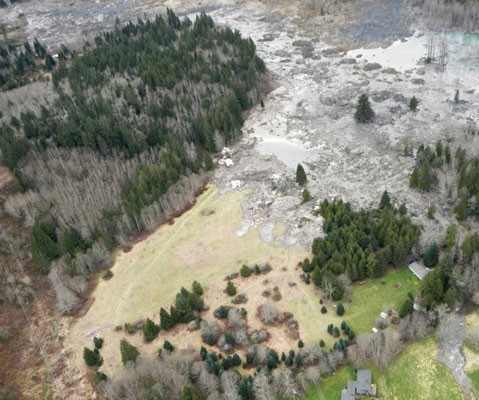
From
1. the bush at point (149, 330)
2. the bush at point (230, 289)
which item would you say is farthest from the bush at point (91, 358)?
the bush at point (230, 289)

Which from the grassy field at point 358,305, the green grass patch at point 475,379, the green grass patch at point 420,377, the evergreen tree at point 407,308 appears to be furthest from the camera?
the grassy field at point 358,305

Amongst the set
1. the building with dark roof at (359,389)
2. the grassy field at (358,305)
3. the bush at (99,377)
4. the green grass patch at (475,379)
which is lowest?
the green grass patch at (475,379)

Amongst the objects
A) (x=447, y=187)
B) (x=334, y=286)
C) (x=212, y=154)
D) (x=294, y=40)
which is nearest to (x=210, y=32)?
(x=294, y=40)

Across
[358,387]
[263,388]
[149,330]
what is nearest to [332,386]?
[358,387]

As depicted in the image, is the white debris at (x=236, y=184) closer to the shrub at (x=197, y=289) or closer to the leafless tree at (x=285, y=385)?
the shrub at (x=197, y=289)

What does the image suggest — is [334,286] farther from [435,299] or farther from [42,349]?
[42,349]

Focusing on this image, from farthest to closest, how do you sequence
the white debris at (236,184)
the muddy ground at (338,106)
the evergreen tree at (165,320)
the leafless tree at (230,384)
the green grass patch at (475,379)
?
the white debris at (236,184), the muddy ground at (338,106), the evergreen tree at (165,320), the green grass patch at (475,379), the leafless tree at (230,384)

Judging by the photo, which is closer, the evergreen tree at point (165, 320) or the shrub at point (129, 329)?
the evergreen tree at point (165, 320)

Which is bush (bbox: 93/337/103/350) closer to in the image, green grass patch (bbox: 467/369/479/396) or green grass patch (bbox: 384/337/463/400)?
green grass patch (bbox: 384/337/463/400)
